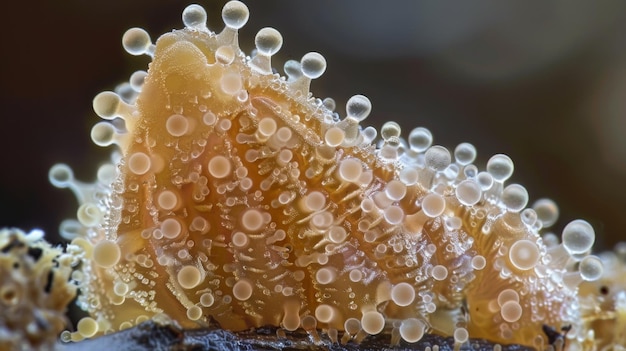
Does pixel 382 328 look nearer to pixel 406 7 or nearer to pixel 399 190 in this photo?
pixel 399 190

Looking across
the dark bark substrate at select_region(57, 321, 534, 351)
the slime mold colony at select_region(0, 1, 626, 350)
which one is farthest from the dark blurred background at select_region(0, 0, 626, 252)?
the dark bark substrate at select_region(57, 321, 534, 351)

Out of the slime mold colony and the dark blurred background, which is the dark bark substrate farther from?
the dark blurred background

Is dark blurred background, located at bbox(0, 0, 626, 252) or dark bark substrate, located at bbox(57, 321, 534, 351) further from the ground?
dark blurred background, located at bbox(0, 0, 626, 252)

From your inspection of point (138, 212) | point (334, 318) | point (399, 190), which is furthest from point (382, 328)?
point (138, 212)

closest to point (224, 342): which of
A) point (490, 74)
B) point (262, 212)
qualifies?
point (262, 212)

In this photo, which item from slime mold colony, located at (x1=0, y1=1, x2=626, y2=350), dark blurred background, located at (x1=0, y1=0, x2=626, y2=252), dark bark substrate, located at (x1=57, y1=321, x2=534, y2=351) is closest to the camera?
dark bark substrate, located at (x1=57, y1=321, x2=534, y2=351)

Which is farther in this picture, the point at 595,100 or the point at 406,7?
the point at 595,100

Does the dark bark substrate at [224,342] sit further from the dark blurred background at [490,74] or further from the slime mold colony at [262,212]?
the dark blurred background at [490,74]
